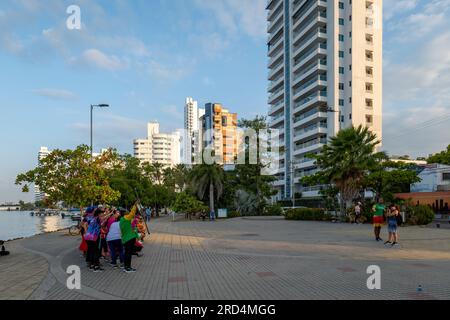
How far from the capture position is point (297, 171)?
7119 centimetres

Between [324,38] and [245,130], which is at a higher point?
[324,38]

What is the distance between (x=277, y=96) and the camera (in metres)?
81.2

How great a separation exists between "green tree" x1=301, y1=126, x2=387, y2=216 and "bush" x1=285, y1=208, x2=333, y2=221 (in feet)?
8.79

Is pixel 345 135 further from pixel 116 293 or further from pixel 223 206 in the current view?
pixel 116 293

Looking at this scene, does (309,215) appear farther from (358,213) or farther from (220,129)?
(220,129)

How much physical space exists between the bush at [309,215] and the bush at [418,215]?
7.46 m

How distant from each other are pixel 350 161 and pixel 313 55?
43.9 m

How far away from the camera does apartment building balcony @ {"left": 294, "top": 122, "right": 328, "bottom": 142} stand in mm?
65312

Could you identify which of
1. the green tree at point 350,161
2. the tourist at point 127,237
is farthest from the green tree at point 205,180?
the tourist at point 127,237

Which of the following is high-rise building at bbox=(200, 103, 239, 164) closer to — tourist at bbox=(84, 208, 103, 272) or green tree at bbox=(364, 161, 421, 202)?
green tree at bbox=(364, 161, 421, 202)

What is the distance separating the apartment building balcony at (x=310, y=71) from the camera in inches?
2610

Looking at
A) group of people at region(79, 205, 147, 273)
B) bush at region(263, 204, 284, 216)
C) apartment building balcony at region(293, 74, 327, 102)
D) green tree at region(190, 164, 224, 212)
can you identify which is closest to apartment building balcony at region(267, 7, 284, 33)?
apartment building balcony at region(293, 74, 327, 102)

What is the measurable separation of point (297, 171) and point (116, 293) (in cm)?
6573
